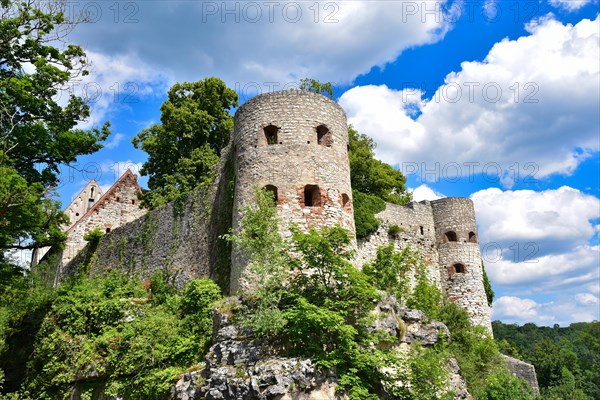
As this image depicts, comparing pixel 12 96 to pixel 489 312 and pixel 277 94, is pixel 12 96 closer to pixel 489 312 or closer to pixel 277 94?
pixel 277 94

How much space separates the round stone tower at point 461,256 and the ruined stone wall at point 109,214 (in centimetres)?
1894

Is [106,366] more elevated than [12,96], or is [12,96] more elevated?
[12,96]

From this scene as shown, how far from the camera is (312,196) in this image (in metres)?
15.9

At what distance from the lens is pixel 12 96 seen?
16.5 metres

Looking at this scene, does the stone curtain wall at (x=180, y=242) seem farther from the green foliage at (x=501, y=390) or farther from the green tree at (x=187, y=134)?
the green foliage at (x=501, y=390)

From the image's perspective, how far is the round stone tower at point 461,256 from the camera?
23.4 meters

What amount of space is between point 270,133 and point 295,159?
1.56 meters

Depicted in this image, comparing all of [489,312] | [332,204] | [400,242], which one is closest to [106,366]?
[332,204]

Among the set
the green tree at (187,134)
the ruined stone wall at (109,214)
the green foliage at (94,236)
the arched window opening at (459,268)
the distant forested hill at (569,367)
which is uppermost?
the green tree at (187,134)

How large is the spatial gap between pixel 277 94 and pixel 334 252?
628 cm

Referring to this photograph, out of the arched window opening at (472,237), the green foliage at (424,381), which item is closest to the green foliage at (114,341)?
the green foliage at (424,381)

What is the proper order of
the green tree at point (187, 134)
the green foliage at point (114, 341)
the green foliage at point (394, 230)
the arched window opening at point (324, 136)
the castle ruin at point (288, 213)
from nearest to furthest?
the green foliage at point (114, 341) < the castle ruin at point (288, 213) < the arched window opening at point (324, 136) < the green foliage at point (394, 230) < the green tree at point (187, 134)

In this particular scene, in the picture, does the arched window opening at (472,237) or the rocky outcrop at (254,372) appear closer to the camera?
the rocky outcrop at (254,372)

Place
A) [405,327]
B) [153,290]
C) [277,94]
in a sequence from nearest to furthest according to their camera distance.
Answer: [405,327]
[277,94]
[153,290]
